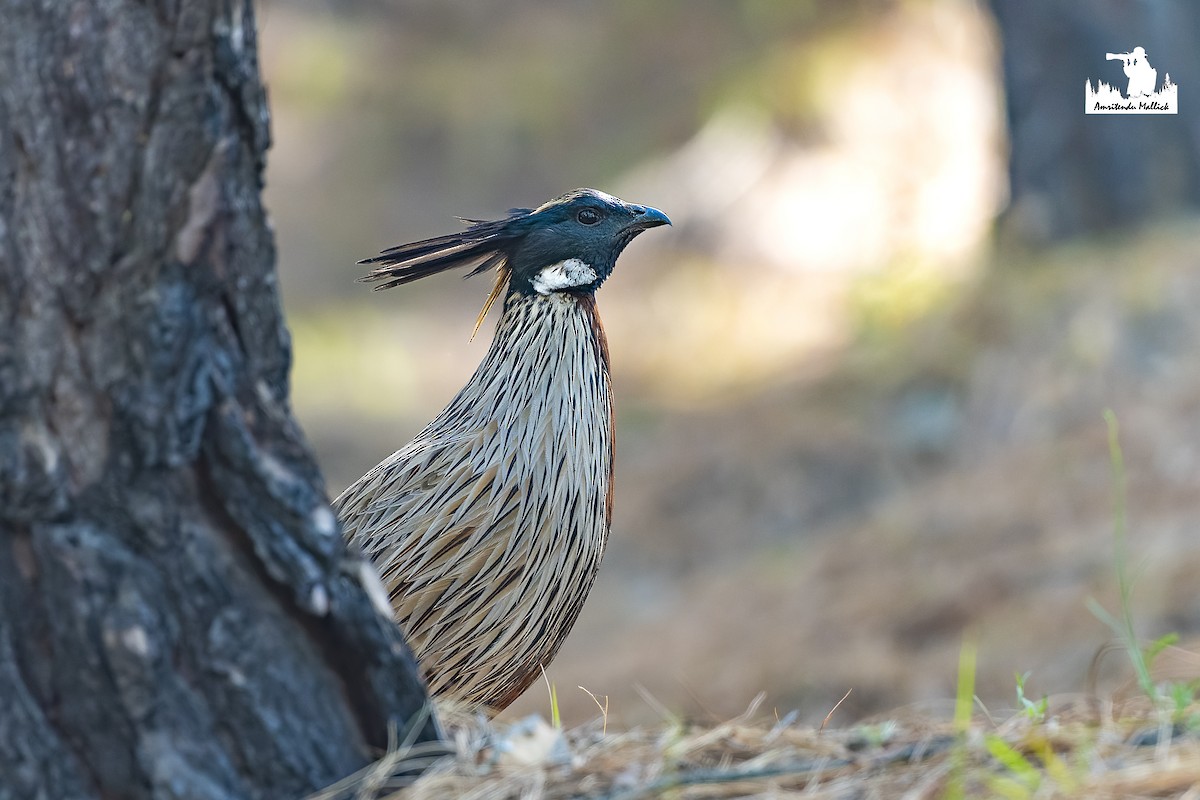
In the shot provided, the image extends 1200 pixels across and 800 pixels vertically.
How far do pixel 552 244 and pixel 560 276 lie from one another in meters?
0.09

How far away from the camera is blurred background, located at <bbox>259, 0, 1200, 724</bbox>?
6.29m

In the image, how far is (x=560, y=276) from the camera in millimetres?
3660

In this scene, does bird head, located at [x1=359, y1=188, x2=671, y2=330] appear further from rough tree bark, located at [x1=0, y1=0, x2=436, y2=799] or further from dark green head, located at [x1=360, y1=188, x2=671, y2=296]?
rough tree bark, located at [x1=0, y1=0, x2=436, y2=799]

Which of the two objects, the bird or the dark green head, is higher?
the dark green head

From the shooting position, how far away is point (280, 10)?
1656 centimetres

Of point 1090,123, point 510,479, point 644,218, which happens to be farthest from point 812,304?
point 510,479

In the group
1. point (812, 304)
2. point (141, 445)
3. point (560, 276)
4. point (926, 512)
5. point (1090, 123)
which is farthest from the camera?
point (812, 304)

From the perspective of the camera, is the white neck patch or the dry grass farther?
the white neck patch

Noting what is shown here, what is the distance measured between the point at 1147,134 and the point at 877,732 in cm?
687

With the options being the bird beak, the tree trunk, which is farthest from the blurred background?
the bird beak

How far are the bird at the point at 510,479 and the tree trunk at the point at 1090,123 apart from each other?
5193mm

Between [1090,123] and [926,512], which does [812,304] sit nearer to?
[1090,123]

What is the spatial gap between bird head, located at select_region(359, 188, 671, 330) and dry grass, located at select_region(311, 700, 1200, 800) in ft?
5.49

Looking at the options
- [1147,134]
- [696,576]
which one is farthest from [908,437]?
[1147,134]
